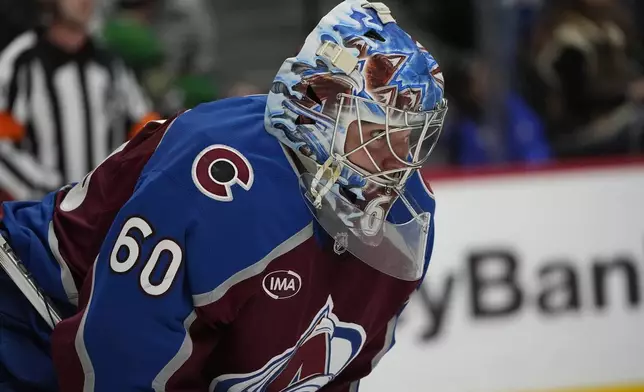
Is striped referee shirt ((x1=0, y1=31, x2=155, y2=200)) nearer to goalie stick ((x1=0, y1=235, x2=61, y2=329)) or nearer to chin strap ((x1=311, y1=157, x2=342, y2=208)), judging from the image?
goalie stick ((x1=0, y1=235, x2=61, y2=329))

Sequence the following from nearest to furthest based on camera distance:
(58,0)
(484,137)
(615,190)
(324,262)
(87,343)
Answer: (87,343)
(324,262)
(615,190)
(58,0)
(484,137)

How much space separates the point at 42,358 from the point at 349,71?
0.63 m

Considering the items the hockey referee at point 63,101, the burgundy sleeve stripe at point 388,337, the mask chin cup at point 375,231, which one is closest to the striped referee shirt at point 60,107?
the hockey referee at point 63,101

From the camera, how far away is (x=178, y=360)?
1.66 meters

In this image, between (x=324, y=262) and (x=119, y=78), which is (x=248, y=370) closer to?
(x=324, y=262)

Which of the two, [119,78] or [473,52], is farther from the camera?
[473,52]

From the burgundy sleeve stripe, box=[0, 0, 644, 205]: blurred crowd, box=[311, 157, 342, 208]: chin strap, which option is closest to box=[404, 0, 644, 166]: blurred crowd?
box=[0, 0, 644, 205]: blurred crowd

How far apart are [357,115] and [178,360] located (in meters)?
0.42

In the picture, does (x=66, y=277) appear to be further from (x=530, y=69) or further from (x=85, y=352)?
(x=530, y=69)

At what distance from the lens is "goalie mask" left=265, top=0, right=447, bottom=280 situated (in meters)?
1.70

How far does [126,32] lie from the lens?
Answer: 432 cm

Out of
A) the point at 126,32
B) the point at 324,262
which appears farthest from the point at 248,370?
the point at 126,32

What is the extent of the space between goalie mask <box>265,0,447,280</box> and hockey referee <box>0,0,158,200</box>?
86.9 inches

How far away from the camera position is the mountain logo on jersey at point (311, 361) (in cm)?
178
